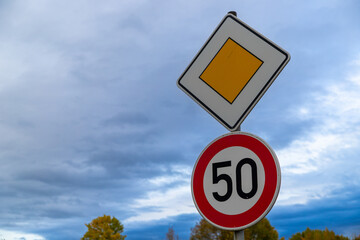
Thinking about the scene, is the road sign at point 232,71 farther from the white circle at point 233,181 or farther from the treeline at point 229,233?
the treeline at point 229,233

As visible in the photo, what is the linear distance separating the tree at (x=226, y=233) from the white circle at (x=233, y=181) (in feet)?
124

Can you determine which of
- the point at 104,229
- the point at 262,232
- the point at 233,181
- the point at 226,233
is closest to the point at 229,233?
the point at 226,233

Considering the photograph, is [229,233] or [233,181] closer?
[233,181]

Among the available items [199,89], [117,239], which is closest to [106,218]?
[117,239]

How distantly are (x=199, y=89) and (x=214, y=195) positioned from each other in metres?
0.96

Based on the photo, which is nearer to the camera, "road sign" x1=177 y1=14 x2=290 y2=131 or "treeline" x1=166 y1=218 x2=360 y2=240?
"road sign" x1=177 y1=14 x2=290 y2=131

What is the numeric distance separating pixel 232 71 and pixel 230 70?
0.07ft

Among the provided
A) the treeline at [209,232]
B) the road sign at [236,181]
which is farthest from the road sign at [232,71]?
the treeline at [209,232]

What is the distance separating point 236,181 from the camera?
2912 mm

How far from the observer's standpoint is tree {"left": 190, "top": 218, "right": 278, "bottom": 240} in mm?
40562

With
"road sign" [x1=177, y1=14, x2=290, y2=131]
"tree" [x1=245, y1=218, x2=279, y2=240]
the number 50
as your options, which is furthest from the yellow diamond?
"tree" [x1=245, y1=218, x2=279, y2=240]

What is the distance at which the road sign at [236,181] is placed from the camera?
2.76m

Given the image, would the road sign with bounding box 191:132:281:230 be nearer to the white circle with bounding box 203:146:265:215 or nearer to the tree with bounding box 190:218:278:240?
the white circle with bounding box 203:146:265:215

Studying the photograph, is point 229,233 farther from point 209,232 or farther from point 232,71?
point 232,71
